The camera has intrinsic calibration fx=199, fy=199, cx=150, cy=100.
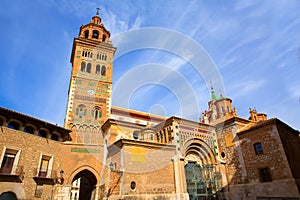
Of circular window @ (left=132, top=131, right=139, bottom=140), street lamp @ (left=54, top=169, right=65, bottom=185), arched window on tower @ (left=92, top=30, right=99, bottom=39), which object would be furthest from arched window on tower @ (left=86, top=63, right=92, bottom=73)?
street lamp @ (left=54, top=169, right=65, bottom=185)

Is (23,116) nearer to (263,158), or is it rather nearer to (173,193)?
(173,193)

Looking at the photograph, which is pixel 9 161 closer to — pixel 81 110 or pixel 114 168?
pixel 114 168

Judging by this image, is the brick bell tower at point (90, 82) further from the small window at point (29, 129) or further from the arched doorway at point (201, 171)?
the arched doorway at point (201, 171)

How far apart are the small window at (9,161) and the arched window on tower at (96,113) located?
7.88 m

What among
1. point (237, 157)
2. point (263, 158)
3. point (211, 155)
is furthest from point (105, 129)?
point (263, 158)

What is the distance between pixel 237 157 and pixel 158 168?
7.56 metres

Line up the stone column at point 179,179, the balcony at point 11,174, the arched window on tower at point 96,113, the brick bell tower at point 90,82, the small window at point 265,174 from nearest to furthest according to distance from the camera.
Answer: the balcony at point 11,174 → the stone column at point 179,179 → the small window at point 265,174 → the brick bell tower at point 90,82 → the arched window on tower at point 96,113

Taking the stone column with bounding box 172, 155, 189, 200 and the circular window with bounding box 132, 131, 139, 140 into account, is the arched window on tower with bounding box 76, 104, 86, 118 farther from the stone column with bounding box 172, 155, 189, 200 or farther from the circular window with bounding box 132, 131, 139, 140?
the stone column with bounding box 172, 155, 189, 200

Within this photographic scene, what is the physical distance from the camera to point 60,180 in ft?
54.7

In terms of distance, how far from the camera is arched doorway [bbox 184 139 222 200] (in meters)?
17.7

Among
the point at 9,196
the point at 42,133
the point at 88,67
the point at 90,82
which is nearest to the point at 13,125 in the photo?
the point at 42,133

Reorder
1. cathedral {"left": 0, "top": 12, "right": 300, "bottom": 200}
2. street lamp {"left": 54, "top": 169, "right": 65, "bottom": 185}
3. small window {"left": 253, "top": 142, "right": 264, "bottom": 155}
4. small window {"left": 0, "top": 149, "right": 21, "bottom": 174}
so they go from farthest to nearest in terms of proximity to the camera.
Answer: street lamp {"left": 54, "top": 169, "right": 65, "bottom": 185} < small window {"left": 253, "top": 142, "right": 264, "bottom": 155} < cathedral {"left": 0, "top": 12, "right": 300, "bottom": 200} < small window {"left": 0, "top": 149, "right": 21, "bottom": 174}

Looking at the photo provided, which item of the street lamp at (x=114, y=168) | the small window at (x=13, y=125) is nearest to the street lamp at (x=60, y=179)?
the street lamp at (x=114, y=168)

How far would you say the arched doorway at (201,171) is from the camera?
17.7 m
